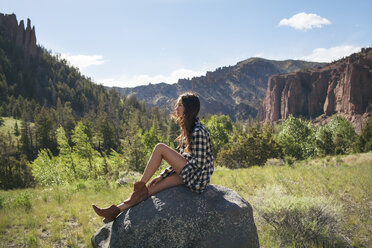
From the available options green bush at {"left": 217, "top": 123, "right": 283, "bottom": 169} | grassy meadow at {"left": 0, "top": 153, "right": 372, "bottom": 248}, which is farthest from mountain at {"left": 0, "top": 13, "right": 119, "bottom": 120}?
grassy meadow at {"left": 0, "top": 153, "right": 372, "bottom": 248}

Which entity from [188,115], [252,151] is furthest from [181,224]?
[252,151]

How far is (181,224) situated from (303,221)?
9.93 feet

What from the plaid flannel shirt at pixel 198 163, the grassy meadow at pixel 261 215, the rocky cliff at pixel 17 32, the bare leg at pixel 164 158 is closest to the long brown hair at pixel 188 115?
the plaid flannel shirt at pixel 198 163

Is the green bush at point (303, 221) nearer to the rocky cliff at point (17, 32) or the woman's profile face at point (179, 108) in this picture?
the woman's profile face at point (179, 108)

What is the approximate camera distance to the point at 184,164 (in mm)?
3857

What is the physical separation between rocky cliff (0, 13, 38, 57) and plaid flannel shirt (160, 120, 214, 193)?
16852 centimetres

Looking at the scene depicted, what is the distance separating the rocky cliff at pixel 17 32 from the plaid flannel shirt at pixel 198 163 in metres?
169

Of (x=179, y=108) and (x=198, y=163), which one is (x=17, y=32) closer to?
(x=179, y=108)

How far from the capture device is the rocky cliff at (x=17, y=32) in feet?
440

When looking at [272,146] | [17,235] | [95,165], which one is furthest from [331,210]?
[95,165]

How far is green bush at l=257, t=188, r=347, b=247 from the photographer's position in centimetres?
459

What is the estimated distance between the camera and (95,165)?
3033 cm

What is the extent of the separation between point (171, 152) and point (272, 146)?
2796cm

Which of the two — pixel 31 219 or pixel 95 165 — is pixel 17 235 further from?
pixel 95 165
